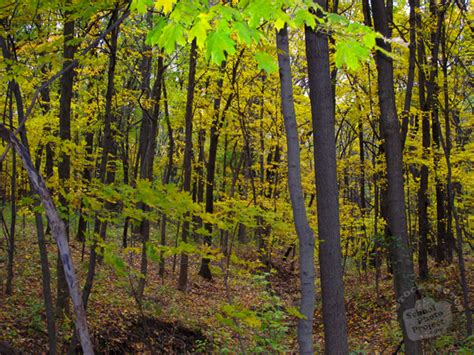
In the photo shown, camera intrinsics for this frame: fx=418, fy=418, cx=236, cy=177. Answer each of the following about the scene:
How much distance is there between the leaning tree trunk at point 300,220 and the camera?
4.64m

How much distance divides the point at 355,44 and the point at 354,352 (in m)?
7.27

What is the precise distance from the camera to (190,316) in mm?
10922

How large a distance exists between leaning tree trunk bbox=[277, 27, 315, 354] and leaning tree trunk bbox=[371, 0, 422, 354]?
2.07 metres

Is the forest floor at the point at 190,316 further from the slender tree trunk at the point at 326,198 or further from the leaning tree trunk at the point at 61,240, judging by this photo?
the leaning tree trunk at the point at 61,240

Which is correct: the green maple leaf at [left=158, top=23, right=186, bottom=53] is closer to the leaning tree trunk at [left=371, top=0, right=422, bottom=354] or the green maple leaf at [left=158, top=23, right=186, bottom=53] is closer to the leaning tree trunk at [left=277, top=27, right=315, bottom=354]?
the leaning tree trunk at [left=277, top=27, right=315, bottom=354]

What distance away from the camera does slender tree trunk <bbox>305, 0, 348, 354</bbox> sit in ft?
16.0

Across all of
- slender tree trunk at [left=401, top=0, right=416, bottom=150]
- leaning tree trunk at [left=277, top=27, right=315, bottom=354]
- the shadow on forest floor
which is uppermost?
slender tree trunk at [left=401, top=0, right=416, bottom=150]

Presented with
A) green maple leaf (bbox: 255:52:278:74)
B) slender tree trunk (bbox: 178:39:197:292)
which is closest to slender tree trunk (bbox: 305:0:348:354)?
green maple leaf (bbox: 255:52:278:74)

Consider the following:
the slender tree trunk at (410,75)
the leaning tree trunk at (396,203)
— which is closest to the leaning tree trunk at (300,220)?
the leaning tree trunk at (396,203)

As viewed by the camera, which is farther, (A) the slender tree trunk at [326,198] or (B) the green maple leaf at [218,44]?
(A) the slender tree trunk at [326,198]

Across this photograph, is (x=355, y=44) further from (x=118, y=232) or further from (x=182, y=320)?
(x=118, y=232)

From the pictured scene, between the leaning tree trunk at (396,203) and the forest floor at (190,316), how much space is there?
1894 mm

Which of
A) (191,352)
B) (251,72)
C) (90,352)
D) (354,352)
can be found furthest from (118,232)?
(90,352)

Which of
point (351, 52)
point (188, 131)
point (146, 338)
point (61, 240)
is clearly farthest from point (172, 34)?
point (188, 131)
